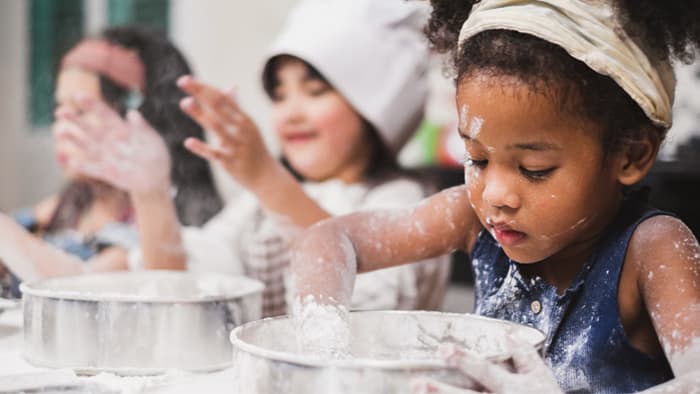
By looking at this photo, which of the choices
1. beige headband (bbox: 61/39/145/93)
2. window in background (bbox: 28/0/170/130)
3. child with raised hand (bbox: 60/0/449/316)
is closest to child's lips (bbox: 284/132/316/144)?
child with raised hand (bbox: 60/0/449/316)

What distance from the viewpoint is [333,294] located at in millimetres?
832

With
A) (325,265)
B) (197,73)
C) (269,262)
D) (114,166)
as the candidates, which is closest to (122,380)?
(325,265)

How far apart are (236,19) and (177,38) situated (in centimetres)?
30

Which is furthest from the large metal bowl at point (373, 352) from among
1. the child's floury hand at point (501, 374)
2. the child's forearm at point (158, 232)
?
the child's forearm at point (158, 232)

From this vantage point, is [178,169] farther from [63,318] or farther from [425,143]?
[425,143]

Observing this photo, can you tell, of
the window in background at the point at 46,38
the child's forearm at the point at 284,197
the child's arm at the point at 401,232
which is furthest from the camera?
the window in background at the point at 46,38

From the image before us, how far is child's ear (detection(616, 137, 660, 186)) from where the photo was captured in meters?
0.82

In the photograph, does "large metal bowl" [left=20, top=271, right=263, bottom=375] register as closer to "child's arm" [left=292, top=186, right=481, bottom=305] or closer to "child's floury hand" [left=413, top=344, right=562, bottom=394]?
"child's arm" [left=292, top=186, right=481, bottom=305]

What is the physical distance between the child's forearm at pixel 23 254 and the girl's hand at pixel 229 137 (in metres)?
0.28

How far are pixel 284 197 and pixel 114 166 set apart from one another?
31cm

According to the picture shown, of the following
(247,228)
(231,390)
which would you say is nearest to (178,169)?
(247,228)

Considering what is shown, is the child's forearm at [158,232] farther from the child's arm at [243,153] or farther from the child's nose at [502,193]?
the child's nose at [502,193]

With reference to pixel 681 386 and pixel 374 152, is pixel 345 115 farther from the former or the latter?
pixel 681 386

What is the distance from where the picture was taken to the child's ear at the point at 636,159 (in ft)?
2.68
